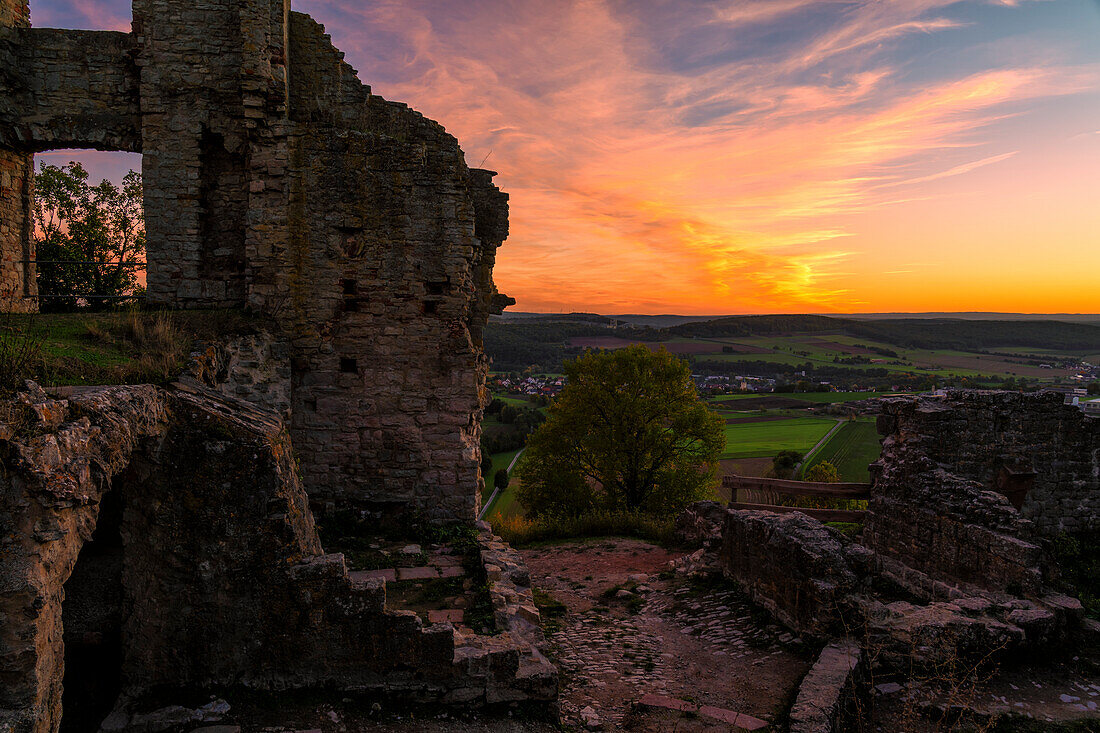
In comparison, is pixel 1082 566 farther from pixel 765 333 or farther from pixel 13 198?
pixel 765 333

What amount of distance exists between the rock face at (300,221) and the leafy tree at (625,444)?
414 inches

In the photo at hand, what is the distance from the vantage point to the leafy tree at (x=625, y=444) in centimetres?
1911

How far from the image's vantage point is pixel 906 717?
16.8 ft

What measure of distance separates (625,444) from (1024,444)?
1118cm

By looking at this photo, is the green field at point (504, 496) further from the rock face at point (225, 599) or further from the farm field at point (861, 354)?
the farm field at point (861, 354)

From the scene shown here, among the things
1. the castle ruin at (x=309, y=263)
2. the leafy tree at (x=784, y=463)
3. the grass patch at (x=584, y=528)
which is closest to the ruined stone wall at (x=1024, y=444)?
the grass patch at (x=584, y=528)

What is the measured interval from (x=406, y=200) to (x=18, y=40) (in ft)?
21.3

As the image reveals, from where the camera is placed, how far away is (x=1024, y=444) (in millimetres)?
9711

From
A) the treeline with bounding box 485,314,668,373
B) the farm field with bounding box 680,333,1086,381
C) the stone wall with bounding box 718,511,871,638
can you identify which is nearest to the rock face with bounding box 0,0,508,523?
the stone wall with bounding box 718,511,871,638

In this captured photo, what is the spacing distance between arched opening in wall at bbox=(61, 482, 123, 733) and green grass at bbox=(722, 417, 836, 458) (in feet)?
80.0

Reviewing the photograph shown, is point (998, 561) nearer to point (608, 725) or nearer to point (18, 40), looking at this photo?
point (608, 725)

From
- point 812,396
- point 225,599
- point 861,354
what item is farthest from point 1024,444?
point 861,354

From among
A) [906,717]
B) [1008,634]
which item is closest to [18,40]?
[906,717]

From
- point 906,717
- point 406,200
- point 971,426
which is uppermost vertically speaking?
point 406,200
